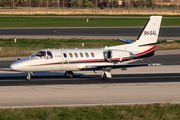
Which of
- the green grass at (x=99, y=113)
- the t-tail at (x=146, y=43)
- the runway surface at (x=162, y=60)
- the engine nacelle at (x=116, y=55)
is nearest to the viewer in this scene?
the green grass at (x=99, y=113)

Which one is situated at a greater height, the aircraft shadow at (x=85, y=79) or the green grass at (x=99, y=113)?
the green grass at (x=99, y=113)

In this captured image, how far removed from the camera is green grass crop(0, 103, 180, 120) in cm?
1473

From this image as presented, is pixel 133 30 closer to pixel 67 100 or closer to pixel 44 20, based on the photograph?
pixel 44 20

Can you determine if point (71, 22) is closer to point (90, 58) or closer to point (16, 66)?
point (90, 58)

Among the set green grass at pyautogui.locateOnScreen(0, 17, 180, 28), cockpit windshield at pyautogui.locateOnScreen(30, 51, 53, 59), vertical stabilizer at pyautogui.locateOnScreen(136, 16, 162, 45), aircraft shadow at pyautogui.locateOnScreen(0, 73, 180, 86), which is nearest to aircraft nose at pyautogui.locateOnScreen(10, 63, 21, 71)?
aircraft shadow at pyautogui.locateOnScreen(0, 73, 180, 86)

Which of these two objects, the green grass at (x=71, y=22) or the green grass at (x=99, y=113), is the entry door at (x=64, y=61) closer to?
the green grass at (x=99, y=113)

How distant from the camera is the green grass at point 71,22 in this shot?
8138 centimetres

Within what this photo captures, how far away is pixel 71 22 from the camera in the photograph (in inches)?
3447

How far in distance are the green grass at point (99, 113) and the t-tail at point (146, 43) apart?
12543 millimetres

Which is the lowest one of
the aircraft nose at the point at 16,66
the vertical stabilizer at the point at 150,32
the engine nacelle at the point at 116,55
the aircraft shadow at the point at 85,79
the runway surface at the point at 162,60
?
the runway surface at the point at 162,60

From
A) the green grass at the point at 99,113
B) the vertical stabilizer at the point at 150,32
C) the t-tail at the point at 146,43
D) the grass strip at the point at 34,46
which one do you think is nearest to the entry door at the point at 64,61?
the t-tail at the point at 146,43

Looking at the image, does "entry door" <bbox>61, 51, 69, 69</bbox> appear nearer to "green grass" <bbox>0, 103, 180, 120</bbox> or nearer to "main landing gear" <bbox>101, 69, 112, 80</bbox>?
"main landing gear" <bbox>101, 69, 112, 80</bbox>

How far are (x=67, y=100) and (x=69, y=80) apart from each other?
7909 mm

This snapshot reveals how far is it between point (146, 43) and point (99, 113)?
1546 centimetres
